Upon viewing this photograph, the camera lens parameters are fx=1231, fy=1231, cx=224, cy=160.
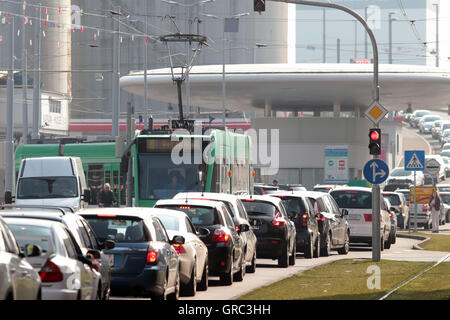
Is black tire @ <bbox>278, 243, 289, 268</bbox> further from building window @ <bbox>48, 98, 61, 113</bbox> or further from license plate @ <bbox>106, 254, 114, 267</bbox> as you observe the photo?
building window @ <bbox>48, 98, 61, 113</bbox>

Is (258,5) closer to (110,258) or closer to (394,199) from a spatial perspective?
(110,258)

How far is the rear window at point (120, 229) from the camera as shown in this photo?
1612 cm

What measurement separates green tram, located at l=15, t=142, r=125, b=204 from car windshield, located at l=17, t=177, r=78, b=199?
11.8 ft

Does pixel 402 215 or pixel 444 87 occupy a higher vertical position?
pixel 444 87

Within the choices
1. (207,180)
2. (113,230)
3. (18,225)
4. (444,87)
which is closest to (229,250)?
(113,230)

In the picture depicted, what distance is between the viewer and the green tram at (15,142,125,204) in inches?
1608

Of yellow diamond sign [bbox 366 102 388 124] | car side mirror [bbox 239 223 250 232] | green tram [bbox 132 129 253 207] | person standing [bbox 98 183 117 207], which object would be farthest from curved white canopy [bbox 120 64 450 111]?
car side mirror [bbox 239 223 250 232]

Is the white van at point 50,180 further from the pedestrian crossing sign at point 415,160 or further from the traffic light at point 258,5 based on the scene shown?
the pedestrian crossing sign at point 415,160

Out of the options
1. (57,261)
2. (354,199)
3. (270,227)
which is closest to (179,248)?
(57,261)

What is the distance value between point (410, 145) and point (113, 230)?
10593 cm

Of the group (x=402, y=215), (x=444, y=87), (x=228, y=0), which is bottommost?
(x=402, y=215)

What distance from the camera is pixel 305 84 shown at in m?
69.8

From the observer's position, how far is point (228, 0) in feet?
416

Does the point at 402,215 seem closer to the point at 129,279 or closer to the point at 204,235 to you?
the point at 204,235
